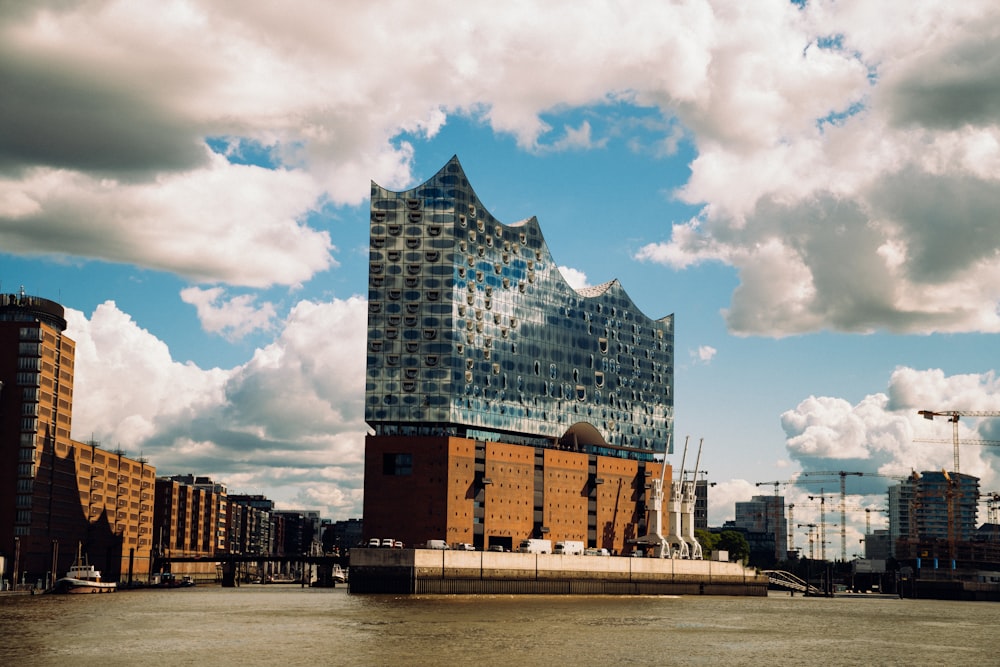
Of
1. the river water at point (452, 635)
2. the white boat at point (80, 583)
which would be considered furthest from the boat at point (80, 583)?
the river water at point (452, 635)

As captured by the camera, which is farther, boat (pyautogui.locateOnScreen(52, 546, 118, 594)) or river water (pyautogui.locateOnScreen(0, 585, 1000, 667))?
boat (pyautogui.locateOnScreen(52, 546, 118, 594))

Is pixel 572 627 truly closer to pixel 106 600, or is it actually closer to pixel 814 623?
pixel 814 623

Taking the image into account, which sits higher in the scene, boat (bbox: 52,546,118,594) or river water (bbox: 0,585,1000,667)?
river water (bbox: 0,585,1000,667)

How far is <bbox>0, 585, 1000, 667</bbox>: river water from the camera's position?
87.6m

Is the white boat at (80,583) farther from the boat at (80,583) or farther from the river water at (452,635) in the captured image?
the river water at (452,635)

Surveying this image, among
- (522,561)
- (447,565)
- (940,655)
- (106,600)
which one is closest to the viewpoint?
(940,655)

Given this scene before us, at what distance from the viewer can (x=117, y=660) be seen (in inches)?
3250

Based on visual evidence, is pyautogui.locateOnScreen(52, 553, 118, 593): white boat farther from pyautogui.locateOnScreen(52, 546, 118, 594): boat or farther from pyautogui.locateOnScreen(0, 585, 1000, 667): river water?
pyautogui.locateOnScreen(0, 585, 1000, 667): river water

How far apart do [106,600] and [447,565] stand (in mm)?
48135

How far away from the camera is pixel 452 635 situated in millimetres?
104562

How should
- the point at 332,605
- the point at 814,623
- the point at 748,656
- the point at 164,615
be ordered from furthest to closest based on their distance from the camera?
the point at 332,605 → the point at 814,623 → the point at 164,615 → the point at 748,656

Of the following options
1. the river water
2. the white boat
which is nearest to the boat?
the white boat

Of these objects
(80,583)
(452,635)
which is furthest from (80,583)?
(452,635)

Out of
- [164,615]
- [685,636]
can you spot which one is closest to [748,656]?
[685,636]
